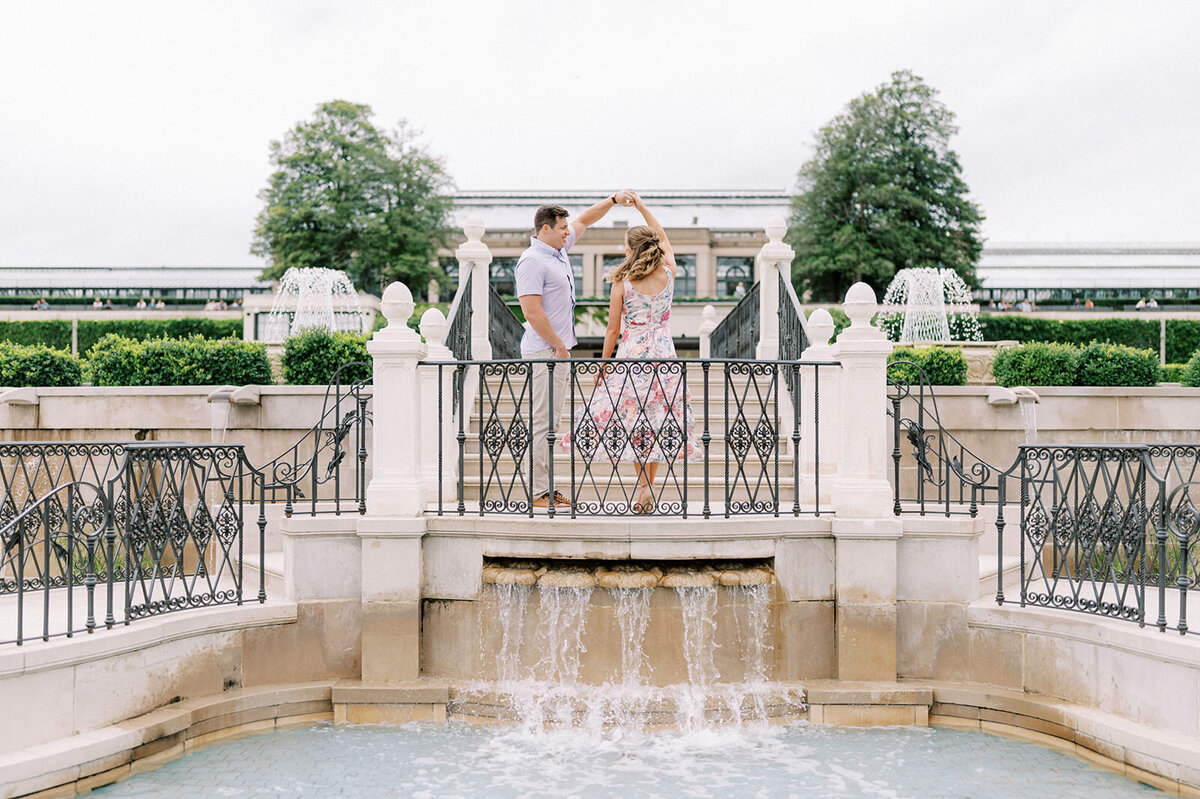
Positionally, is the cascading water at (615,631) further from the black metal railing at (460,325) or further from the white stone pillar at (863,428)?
the black metal railing at (460,325)

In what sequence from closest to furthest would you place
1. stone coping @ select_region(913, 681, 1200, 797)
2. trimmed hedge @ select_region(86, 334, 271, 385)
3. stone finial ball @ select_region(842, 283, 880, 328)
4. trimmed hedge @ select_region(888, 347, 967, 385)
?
stone coping @ select_region(913, 681, 1200, 797) < stone finial ball @ select_region(842, 283, 880, 328) < trimmed hedge @ select_region(86, 334, 271, 385) < trimmed hedge @ select_region(888, 347, 967, 385)

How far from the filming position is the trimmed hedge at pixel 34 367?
37.8 ft

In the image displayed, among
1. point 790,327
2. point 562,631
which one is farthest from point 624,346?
point 790,327

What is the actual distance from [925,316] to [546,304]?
17915mm

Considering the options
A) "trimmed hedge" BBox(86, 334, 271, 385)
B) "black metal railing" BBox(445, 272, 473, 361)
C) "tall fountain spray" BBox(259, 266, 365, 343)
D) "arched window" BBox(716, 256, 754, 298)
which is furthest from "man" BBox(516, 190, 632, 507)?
"arched window" BBox(716, 256, 754, 298)

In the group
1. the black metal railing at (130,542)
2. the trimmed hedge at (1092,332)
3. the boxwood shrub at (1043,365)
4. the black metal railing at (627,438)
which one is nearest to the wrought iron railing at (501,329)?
the black metal railing at (627,438)

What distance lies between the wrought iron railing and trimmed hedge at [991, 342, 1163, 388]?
6.61m

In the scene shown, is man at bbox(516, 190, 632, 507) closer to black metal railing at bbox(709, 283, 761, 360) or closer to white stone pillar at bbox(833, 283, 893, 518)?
white stone pillar at bbox(833, 283, 893, 518)

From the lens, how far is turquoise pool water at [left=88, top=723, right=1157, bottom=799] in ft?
16.0

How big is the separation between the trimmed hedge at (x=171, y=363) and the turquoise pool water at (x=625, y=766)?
6.51 metres

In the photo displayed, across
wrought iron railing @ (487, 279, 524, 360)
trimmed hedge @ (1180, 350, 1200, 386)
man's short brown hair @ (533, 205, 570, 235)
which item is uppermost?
man's short brown hair @ (533, 205, 570, 235)

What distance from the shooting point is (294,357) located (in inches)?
448

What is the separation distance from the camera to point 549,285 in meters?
6.91

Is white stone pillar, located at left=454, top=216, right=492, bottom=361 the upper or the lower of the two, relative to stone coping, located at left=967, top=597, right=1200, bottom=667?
upper
